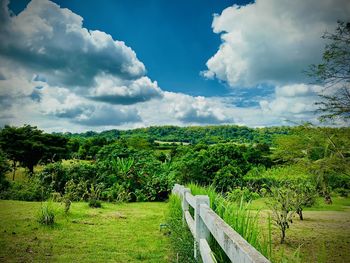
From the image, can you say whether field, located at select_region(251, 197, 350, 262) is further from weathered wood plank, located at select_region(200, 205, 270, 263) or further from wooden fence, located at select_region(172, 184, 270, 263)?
weathered wood plank, located at select_region(200, 205, 270, 263)

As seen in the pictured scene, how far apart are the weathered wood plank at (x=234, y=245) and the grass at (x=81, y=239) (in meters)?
3.15

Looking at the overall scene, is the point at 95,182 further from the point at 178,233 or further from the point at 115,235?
the point at 178,233

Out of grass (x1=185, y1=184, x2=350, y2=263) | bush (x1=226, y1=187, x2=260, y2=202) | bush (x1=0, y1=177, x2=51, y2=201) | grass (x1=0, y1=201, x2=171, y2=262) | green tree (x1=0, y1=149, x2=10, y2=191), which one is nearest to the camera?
grass (x1=0, y1=201, x2=171, y2=262)

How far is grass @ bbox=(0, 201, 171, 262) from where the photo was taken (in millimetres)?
5945

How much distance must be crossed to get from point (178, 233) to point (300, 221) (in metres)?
8.15

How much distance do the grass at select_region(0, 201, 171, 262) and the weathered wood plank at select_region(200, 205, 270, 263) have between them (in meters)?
3.15

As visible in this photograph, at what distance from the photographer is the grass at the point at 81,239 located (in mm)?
5945

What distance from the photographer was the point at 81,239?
7.28 metres

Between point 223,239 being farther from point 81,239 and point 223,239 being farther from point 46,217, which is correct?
point 46,217

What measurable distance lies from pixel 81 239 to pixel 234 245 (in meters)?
5.85

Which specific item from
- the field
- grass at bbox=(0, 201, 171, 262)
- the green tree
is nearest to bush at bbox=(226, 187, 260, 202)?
the field

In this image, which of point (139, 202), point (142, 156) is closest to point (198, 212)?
point (139, 202)

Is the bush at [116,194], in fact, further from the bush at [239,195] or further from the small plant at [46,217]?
the small plant at [46,217]

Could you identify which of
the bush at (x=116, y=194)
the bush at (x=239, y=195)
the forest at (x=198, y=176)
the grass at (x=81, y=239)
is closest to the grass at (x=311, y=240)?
the forest at (x=198, y=176)
